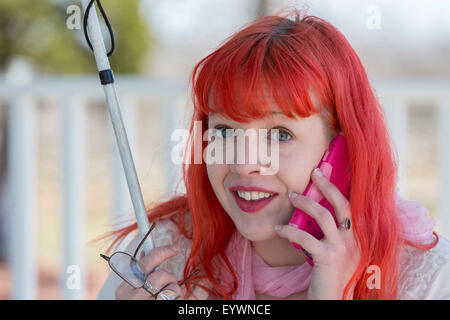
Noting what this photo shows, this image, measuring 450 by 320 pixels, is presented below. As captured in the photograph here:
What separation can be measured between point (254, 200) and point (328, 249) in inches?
7.2

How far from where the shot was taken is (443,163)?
2.29m

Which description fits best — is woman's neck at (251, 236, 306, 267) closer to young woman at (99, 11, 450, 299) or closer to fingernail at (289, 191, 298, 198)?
young woman at (99, 11, 450, 299)

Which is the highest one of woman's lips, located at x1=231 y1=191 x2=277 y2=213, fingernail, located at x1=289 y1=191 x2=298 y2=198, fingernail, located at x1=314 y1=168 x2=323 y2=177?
fingernail, located at x1=314 y1=168 x2=323 y2=177

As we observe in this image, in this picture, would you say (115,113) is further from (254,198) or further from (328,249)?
(328,249)

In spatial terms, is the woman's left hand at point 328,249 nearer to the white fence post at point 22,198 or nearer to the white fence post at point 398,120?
the white fence post at point 398,120

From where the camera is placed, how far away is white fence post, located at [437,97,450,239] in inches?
89.8

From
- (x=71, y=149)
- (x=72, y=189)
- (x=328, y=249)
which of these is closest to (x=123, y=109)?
(x=71, y=149)

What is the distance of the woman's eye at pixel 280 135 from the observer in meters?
1.14

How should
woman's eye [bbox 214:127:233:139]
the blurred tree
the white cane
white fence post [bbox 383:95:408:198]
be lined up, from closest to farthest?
1. the white cane
2. woman's eye [bbox 214:127:233:139]
3. white fence post [bbox 383:95:408:198]
4. the blurred tree

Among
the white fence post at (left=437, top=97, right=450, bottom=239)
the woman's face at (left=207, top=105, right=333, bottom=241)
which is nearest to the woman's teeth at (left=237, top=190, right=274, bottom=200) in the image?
the woman's face at (left=207, top=105, right=333, bottom=241)

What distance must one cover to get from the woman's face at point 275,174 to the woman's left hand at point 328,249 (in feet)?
0.14

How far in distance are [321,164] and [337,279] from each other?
0.78ft

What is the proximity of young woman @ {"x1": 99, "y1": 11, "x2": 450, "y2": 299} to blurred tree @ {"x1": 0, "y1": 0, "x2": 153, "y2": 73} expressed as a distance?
4845 mm

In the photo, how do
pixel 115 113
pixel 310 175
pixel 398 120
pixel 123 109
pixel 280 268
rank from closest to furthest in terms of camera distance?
1. pixel 115 113
2. pixel 310 175
3. pixel 280 268
4. pixel 398 120
5. pixel 123 109
